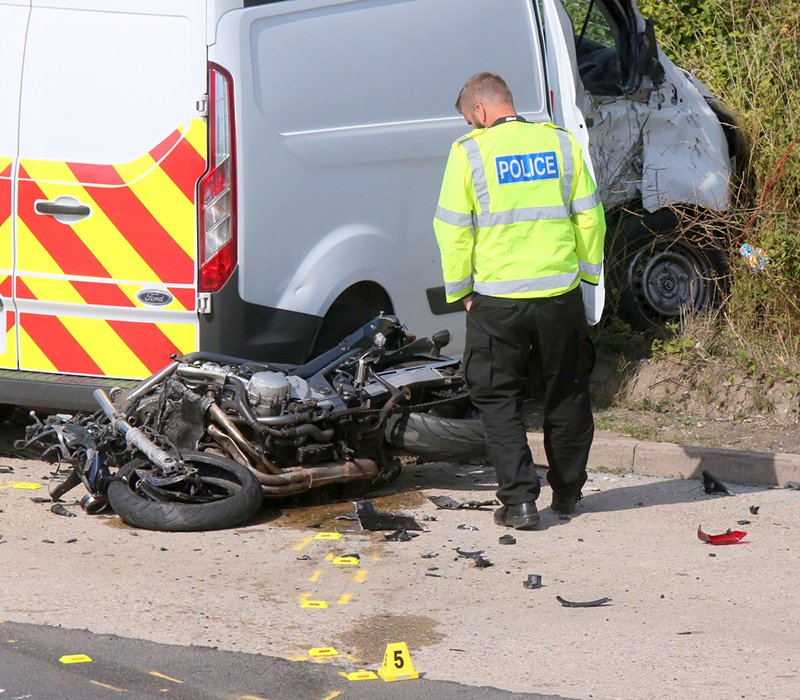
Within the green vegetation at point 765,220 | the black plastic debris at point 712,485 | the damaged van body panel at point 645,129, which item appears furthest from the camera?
the damaged van body panel at point 645,129

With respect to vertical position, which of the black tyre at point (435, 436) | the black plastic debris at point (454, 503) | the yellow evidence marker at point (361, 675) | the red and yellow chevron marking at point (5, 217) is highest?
the red and yellow chevron marking at point (5, 217)

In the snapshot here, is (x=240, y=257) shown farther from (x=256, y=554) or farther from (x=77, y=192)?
(x=256, y=554)

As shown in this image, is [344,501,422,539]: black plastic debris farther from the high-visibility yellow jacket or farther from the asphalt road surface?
the asphalt road surface

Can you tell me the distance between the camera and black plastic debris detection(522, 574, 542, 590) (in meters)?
5.10

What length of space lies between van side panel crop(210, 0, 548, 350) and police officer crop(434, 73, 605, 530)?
79cm

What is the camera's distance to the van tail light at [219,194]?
241 inches

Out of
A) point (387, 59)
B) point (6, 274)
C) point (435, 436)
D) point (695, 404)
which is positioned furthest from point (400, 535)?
point (695, 404)

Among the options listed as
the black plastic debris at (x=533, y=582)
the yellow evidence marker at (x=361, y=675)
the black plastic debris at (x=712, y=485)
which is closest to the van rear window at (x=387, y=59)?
the black plastic debris at (x=712, y=485)

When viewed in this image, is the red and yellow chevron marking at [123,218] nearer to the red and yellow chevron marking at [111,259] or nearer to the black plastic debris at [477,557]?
the red and yellow chevron marking at [111,259]

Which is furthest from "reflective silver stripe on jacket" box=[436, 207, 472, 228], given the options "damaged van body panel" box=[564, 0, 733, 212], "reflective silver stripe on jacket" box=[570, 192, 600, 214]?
"damaged van body panel" box=[564, 0, 733, 212]

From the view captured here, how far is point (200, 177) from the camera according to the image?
613 centimetres

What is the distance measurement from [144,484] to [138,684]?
1.81 m

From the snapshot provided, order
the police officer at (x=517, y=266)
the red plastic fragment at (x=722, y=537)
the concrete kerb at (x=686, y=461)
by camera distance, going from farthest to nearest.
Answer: the concrete kerb at (x=686, y=461), the police officer at (x=517, y=266), the red plastic fragment at (x=722, y=537)

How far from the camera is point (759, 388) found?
7613 mm
